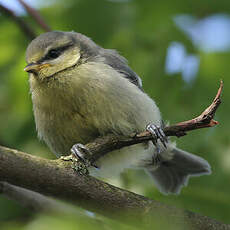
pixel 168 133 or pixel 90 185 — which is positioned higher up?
pixel 168 133

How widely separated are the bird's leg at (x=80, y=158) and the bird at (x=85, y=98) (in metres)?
0.48

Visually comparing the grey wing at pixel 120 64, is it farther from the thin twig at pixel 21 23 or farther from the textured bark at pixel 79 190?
the textured bark at pixel 79 190

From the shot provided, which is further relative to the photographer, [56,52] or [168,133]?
[56,52]

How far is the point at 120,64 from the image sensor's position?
4273 millimetres

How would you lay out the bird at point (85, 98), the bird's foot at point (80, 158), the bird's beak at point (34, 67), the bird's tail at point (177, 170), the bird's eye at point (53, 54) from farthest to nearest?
the bird's tail at point (177, 170), the bird's eye at point (53, 54), the bird's beak at point (34, 67), the bird at point (85, 98), the bird's foot at point (80, 158)

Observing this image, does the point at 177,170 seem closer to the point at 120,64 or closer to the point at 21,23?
Answer: the point at 120,64

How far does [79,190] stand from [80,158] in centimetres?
34

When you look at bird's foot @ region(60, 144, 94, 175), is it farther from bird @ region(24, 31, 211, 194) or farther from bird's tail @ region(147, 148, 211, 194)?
bird's tail @ region(147, 148, 211, 194)

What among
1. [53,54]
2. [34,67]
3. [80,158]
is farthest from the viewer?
[53,54]

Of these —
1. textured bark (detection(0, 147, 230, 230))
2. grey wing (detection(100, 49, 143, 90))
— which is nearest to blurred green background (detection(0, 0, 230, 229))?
grey wing (detection(100, 49, 143, 90))

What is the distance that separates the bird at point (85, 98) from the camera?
3.63m

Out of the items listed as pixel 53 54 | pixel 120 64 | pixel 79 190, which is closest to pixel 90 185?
pixel 79 190

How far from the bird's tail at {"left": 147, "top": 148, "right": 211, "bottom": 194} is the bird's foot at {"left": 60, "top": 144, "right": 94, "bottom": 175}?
5.61 ft

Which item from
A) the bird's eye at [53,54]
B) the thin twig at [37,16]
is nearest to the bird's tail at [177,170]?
the bird's eye at [53,54]
